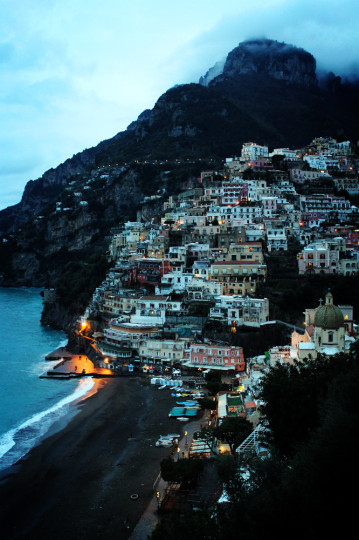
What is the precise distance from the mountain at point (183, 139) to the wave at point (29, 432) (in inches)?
3040

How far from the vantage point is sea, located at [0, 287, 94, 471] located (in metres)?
34.1

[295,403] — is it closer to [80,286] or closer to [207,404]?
[207,404]

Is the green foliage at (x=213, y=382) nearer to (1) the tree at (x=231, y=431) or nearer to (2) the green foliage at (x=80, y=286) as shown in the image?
(1) the tree at (x=231, y=431)

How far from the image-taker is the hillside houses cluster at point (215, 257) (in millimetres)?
50844

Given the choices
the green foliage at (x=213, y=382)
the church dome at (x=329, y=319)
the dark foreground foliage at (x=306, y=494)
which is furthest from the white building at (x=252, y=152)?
the dark foreground foliage at (x=306, y=494)

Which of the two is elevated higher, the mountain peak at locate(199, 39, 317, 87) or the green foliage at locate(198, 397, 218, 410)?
the mountain peak at locate(199, 39, 317, 87)

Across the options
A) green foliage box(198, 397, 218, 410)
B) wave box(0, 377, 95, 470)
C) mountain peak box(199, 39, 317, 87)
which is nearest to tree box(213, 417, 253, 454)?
green foliage box(198, 397, 218, 410)

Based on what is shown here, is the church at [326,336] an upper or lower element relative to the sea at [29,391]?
upper

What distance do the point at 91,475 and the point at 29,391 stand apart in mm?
18230

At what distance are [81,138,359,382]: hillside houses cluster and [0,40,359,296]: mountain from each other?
30.1m

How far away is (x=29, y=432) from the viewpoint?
34.9 meters

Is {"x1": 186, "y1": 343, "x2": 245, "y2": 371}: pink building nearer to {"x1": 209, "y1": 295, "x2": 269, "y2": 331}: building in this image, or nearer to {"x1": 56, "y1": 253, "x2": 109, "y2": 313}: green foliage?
{"x1": 209, "y1": 295, "x2": 269, "y2": 331}: building

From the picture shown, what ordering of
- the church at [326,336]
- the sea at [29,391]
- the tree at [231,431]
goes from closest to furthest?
the tree at [231,431] → the sea at [29,391] → the church at [326,336]

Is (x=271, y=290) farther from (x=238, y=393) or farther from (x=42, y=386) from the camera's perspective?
(x=42, y=386)
